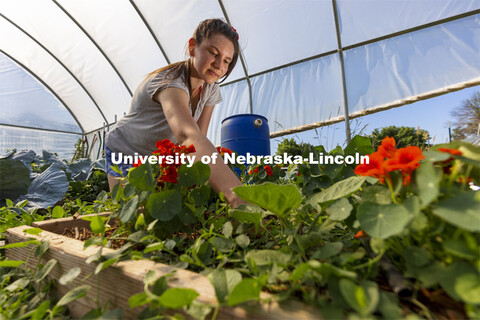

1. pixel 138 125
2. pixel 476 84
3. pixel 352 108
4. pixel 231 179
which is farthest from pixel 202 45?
pixel 476 84

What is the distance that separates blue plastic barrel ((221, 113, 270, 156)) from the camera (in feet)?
9.31

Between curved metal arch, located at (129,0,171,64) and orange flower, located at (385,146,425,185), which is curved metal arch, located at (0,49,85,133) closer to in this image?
curved metal arch, located at (129,0,171,64)

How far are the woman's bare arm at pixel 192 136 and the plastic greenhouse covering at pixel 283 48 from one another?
1.07 m

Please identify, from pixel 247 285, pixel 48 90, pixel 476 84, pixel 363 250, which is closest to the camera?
pixel 247 285

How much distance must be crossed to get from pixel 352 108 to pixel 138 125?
10.6ft

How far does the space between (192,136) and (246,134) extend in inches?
80.5

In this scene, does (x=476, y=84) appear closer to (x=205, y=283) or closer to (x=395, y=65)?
(x=395, y=65)

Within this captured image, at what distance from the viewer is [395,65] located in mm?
3482

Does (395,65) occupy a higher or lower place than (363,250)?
higher

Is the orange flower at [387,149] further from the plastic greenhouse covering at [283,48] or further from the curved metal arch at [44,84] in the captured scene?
the curved metal arch at [44,84]

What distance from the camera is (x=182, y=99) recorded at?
961 mm

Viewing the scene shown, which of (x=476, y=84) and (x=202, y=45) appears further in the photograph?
(x=476, y=84)

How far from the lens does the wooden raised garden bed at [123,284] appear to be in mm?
275

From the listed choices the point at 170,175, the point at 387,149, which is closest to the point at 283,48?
the point at 170,175
